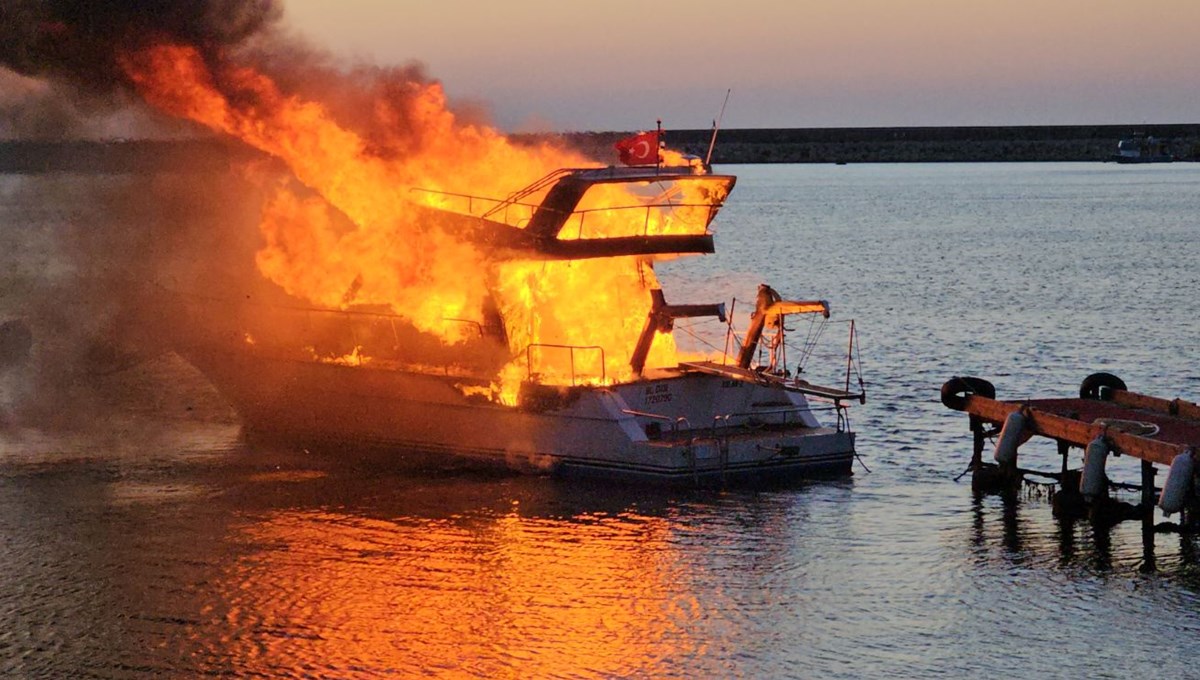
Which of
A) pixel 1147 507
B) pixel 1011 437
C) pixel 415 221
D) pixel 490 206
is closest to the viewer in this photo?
pixel 1147 507

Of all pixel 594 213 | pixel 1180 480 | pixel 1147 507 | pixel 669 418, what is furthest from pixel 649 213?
pixel 1180 480

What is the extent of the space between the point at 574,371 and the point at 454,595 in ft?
27.6

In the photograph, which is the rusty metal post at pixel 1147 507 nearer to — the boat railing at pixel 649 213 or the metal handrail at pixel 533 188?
the boat railing at pixel 649 213

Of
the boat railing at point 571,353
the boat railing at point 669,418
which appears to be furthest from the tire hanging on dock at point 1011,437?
the boat railing at point 571,353

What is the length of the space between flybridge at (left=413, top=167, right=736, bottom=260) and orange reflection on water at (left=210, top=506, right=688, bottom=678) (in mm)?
5303

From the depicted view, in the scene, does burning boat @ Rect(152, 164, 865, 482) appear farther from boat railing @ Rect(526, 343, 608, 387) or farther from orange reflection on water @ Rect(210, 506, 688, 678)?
orange reflection on water @ Rect(210, 506, 688, 678)

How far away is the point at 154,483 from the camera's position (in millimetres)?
31359

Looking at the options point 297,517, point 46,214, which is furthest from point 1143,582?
point 46,214

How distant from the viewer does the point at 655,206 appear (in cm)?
3170

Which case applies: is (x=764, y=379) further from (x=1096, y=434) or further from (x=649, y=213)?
(x=1096, y=434)

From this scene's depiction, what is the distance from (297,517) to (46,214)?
27.7 metres

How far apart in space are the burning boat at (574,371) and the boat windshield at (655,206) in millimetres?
40

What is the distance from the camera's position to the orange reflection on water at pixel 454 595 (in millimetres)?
21391

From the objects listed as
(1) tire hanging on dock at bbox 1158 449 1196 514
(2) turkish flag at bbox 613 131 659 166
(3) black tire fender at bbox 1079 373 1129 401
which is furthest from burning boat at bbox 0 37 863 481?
(1) tire hanging on dock at bbox 1158 449 1196 514
